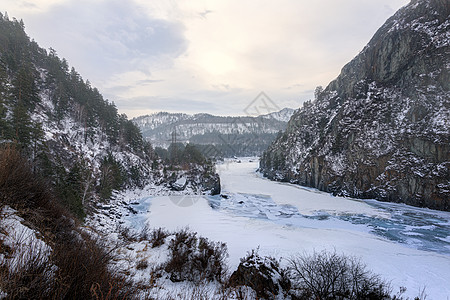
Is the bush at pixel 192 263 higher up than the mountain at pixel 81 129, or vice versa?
the mountain at pixel 81 129

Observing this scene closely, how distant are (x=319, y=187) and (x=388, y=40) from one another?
142 ft

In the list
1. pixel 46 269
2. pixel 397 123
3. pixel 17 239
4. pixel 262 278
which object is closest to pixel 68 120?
pixel 17 239

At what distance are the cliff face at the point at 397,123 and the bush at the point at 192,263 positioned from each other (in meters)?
44.9

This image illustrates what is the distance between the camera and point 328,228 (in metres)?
27.2

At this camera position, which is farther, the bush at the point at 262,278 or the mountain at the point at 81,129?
the mountain at the point at 81,129

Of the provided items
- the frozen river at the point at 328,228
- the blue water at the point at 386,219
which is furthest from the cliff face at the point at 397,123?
the frozen river at the point at 328,228

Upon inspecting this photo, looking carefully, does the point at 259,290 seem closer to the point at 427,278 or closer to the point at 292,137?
the point at 427,278

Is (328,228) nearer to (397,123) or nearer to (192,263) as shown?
(192,263)

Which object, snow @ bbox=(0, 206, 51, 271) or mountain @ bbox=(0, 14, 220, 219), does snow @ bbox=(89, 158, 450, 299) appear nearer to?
snow @ bbox=(0, 206, 51, 271)

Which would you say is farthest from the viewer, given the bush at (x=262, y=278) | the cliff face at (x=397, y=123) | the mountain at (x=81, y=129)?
the cliff face at (x=397, y=123)

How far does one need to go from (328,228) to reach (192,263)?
2296 cm

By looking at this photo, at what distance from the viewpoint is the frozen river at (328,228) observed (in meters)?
Answer: 16.4

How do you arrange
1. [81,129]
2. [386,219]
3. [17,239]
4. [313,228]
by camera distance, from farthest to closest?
[81,129] → [386,219] → [313,228] → [17,239]

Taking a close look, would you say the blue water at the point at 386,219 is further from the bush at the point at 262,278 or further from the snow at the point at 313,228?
the bush at the point at 262,278
